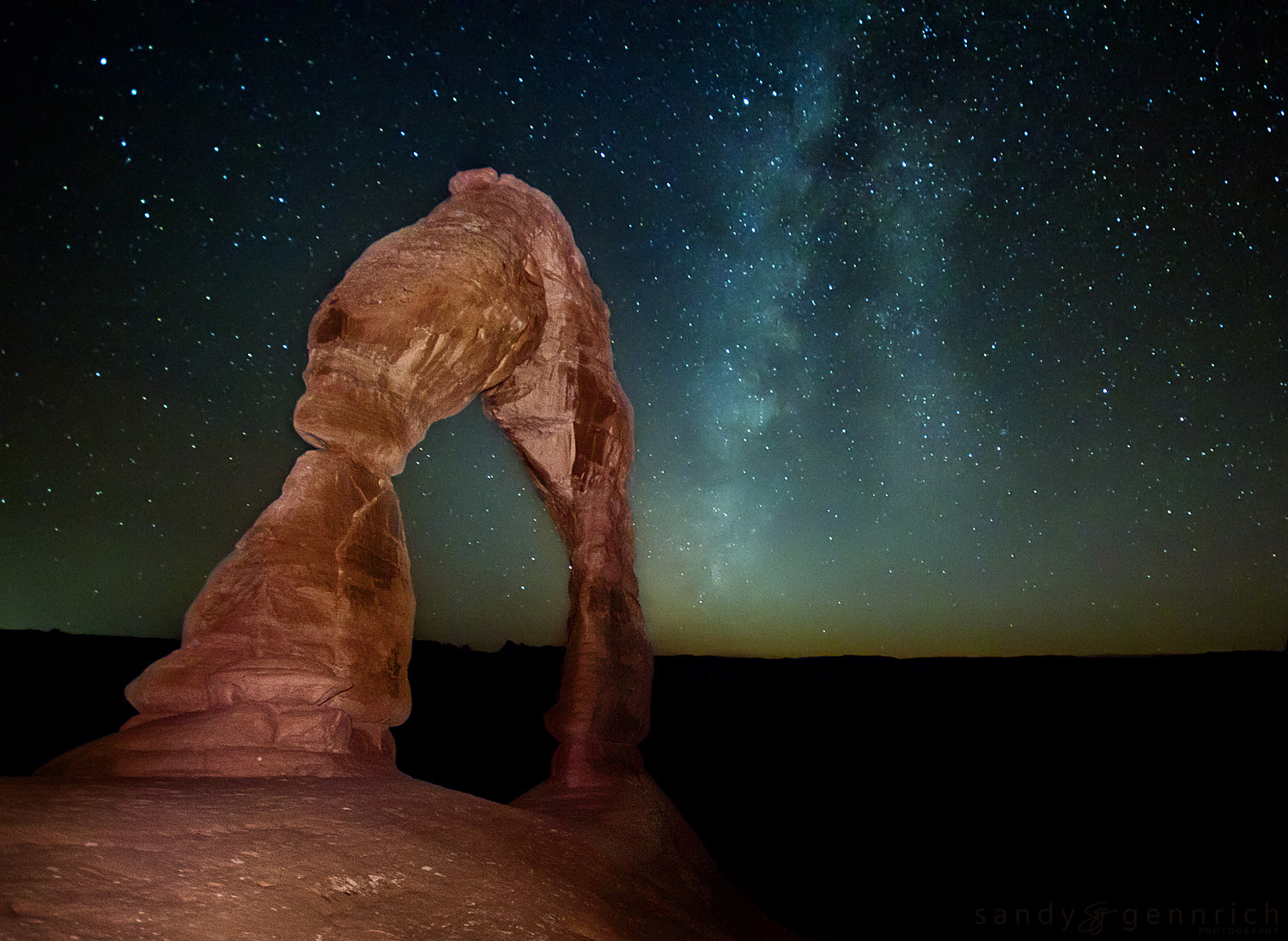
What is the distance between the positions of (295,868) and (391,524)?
7.95ft

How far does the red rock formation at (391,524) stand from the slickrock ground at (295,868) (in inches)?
18.3

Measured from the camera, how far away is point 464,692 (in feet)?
72.6

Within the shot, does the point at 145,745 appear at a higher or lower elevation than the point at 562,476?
lower

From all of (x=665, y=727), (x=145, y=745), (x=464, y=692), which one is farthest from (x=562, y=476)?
(x=464, y=692)

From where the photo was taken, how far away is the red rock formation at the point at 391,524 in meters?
3.33

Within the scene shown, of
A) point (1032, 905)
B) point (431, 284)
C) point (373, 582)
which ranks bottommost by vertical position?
point (1032, 905)

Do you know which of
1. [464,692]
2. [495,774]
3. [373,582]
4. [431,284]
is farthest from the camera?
[464,692]

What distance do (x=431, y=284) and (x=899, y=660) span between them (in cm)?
2115

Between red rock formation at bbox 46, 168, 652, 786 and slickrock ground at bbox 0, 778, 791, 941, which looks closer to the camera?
slickrock ground at bbox 0, 778, 791, 941

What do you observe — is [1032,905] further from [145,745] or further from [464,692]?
[464,692]

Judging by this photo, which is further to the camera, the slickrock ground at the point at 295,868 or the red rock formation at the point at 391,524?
the red rock formation at the point at 391,524

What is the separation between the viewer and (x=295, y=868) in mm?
2031

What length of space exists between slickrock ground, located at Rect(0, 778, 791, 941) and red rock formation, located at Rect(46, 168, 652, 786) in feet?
1.53

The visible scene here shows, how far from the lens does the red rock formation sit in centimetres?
333
